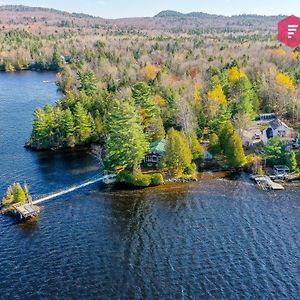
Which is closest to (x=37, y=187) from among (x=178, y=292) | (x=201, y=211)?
(x=201, y=211)

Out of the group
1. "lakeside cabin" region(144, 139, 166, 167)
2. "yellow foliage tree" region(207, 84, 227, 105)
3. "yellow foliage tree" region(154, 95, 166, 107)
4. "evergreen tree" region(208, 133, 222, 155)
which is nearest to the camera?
"lakeside cabin" region(144, 139, 166, 167)

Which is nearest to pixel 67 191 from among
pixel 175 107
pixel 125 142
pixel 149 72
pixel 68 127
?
pixel 125 142

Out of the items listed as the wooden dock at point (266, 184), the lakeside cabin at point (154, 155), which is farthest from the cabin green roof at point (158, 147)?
the wooden dock at point (266, 184)

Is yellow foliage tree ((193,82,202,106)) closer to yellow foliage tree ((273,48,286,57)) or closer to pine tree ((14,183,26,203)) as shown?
pine tree ((14,183,26,203))

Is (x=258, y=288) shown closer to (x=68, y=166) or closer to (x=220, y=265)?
(x=220, y=265)

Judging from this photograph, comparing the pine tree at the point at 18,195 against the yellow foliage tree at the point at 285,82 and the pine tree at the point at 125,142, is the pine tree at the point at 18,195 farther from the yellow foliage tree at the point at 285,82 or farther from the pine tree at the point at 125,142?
the yellow foliage tree at the point at 285,82

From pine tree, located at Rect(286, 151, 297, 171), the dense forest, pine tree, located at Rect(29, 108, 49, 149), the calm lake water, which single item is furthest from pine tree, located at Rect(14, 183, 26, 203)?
pine tree, located at Rect(286, 151, 297, 171)
